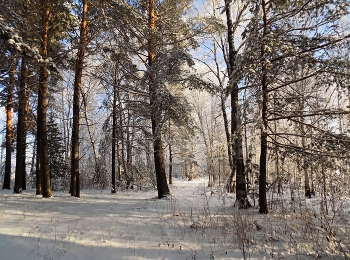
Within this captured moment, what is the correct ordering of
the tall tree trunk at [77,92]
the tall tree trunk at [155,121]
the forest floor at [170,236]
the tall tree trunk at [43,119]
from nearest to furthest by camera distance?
the forest floor at [170,236] → the tall tree trunk at [155,121] → the tall tree trunk at [43,119] → the tall tree trunk at [77,92]

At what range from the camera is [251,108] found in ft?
22.0

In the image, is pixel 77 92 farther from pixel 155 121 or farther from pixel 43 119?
pixel 155 121

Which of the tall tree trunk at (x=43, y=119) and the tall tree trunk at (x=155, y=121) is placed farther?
the tall tree trunk at (x=43, y=119)

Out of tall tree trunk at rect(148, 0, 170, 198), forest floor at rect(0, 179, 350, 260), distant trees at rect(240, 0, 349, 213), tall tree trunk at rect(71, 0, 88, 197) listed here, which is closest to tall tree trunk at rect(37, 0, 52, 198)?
tall tree trunk at rect(71, 0, 88, 197)

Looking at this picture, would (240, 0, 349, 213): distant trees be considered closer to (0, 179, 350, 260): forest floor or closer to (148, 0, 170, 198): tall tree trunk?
(0, 179, 350, 260): forest floor

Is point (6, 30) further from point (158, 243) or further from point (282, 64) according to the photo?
point (282, 64)

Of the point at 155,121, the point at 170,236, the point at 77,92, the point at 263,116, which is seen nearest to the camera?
the point at 170,236

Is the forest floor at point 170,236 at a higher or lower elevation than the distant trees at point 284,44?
lower

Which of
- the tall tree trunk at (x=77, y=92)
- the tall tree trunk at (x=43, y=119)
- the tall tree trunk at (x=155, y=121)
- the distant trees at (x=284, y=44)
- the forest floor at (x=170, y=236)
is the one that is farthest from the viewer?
the tall tree trunk at (x=77, y=92)

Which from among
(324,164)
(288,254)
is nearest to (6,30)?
(288,254)

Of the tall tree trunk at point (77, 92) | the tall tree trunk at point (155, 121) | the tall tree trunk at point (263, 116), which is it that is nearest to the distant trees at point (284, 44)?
the tall tree trunk at point (263, 116)

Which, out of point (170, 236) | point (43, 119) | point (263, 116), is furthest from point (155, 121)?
point (170, 236)

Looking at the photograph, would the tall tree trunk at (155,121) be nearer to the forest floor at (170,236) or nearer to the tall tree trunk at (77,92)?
the tall tree trunk at (77,92)

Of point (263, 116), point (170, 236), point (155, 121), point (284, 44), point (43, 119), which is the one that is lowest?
point (170, 236)
